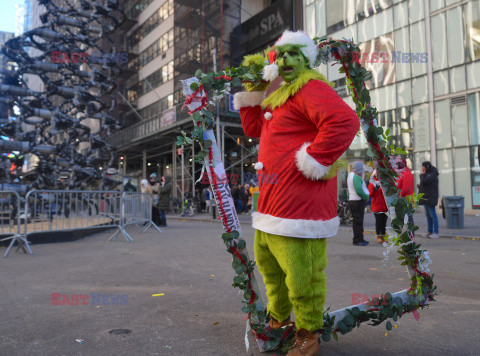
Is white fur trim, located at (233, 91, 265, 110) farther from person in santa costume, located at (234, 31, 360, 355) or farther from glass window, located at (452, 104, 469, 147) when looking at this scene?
glass window, located at (452, 104, 469, 147)

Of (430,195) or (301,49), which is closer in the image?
(301,49)

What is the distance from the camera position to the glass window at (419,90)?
1778 centimetres

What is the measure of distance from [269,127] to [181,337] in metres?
1.62

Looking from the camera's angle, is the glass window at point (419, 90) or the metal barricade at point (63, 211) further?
the glass window at point (419, 90)

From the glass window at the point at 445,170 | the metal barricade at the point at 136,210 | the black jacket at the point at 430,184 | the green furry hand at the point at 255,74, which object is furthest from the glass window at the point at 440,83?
the green furry hand at the point at 255,74

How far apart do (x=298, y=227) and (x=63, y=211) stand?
7.21 metres

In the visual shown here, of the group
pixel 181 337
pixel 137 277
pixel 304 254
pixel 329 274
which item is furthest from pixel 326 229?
pixel 137 277

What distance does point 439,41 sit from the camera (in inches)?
684

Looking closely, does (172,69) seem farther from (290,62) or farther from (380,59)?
(290,62)

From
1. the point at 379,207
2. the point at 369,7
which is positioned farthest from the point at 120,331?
the point at 369,7

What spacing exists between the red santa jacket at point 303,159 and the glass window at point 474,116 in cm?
1647

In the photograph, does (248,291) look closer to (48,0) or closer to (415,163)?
(48,0)

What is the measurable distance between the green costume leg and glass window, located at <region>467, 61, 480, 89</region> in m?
17.2

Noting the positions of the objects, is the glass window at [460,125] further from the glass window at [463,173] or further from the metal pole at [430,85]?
the metal pole at [430,85]
